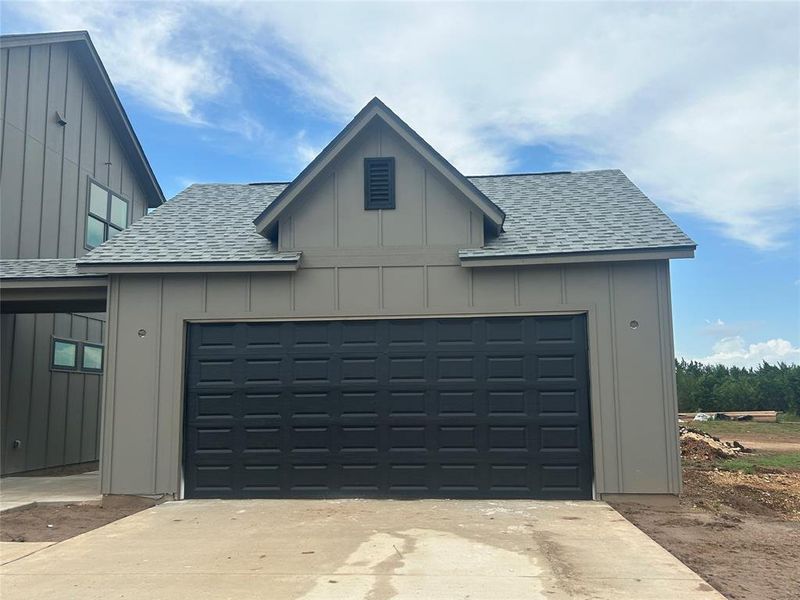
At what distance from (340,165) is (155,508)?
5042 mm

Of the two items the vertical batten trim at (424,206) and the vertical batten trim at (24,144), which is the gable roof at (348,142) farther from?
the vertical batten trim at (24,144)

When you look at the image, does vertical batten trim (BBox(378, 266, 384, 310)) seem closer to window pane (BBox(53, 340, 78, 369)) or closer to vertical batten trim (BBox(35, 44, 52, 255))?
vertical batten trim (BBox(35, 44, 52, 255))

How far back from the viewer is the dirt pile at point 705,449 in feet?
43.1

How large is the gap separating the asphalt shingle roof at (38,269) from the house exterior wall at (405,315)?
107cm

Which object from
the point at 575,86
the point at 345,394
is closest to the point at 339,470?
the point at 345,394

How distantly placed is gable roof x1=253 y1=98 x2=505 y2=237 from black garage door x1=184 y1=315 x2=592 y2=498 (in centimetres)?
146

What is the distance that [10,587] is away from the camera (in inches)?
190

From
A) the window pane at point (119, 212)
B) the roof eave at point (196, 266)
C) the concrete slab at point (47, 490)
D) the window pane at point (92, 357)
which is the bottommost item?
the concrete slab at point (47, 490)

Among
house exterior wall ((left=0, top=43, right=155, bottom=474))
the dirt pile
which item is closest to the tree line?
the dirt pile

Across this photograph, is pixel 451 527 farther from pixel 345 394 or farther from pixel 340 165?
pixel 340 165

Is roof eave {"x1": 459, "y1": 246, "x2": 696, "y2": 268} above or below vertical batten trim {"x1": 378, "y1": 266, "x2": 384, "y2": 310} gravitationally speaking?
above

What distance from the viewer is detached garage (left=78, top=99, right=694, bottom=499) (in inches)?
315

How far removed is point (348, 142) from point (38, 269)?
16.5 feet

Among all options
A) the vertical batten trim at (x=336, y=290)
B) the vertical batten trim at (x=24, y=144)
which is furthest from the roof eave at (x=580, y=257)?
the vertical batten trim at (x=24, y=144)
